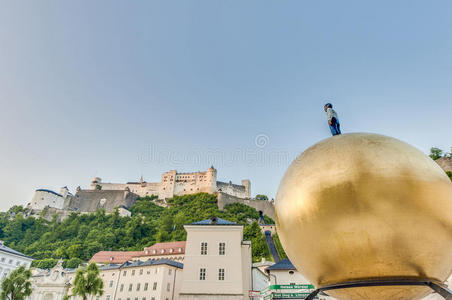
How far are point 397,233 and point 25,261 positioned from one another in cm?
6581

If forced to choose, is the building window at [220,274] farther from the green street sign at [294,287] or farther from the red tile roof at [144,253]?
the red tile roof at [144,253]

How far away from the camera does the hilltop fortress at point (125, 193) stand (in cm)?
10081

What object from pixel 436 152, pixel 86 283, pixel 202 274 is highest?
pixel 436 152

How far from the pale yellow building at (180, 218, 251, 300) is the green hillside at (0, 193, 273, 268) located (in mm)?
38792

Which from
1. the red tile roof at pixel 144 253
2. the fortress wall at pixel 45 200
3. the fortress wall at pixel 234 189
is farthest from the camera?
the fortress wall at pixel 234 189

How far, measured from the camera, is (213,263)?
23.3m

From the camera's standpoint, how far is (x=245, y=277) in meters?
26.4

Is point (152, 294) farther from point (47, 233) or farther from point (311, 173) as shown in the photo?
point (47, 233)

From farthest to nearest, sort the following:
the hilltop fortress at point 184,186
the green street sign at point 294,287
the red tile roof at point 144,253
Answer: the hilltop fortress at point 184,186, the red tile roof at point 144,253, the green street sign at point 294,287

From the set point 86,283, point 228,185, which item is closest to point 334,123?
point 86,283

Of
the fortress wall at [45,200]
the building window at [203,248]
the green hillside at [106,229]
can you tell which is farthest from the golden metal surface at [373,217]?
the fortress wall at [45,200]

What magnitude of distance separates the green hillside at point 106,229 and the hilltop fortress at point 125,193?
4.76m

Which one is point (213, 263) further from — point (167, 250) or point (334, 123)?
point (167, 250)

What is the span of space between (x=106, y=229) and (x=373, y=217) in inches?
3661
